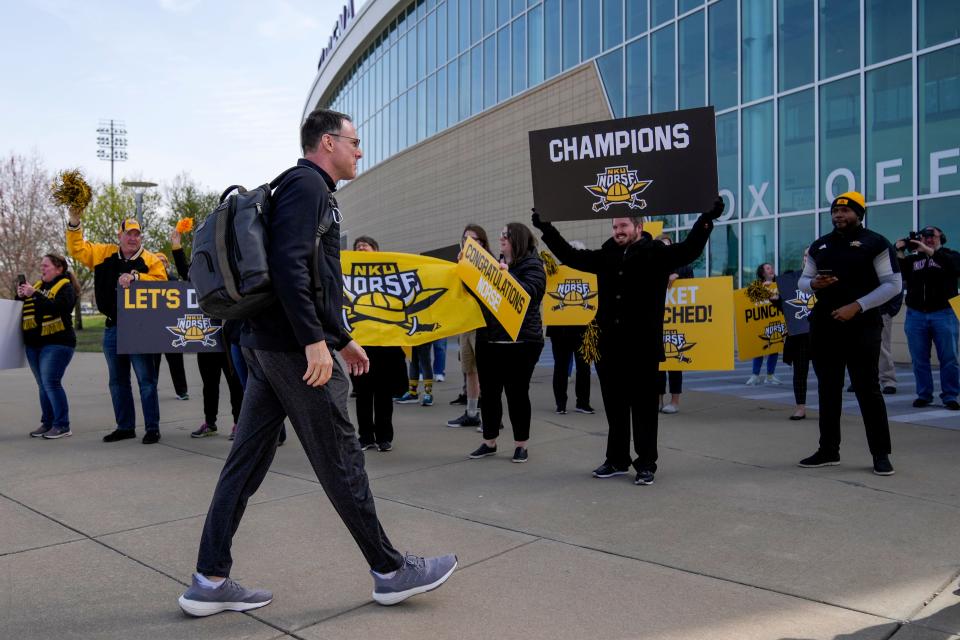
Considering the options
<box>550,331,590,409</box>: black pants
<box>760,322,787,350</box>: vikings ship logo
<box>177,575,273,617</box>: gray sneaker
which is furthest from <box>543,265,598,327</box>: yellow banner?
<box>177,575,273,617</box>: gray sneaker

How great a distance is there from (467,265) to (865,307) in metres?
3.15

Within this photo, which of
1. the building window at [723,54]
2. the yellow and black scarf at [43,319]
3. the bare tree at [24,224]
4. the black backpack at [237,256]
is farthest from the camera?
the bare tree at [24,224]

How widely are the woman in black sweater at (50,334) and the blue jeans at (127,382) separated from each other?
0.53 meters

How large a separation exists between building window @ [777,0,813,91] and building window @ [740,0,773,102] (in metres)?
0.27

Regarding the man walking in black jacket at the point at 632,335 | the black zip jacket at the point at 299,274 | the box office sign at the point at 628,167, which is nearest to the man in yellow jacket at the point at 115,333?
the box office sign at the point at 628,167

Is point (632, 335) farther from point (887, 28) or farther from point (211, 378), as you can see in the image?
point (887, 28)

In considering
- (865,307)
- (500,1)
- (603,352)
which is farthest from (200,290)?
(500,1)

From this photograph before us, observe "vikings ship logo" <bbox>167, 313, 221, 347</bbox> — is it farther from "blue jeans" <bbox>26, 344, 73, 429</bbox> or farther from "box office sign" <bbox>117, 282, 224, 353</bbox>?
"blue jeans" <bbox>26, 344, 73, 429</bbox>

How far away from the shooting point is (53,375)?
7531 millimetres

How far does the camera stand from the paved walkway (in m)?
3.13

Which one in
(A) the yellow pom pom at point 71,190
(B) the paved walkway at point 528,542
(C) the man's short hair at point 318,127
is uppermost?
(A) the yellow pom pom at point 71,190

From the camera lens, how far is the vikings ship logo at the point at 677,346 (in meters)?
8.55

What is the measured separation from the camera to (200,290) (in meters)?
3.07

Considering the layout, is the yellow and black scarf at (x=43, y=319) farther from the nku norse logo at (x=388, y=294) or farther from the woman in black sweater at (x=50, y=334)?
the nku norse logo at (x=388, y=294)
